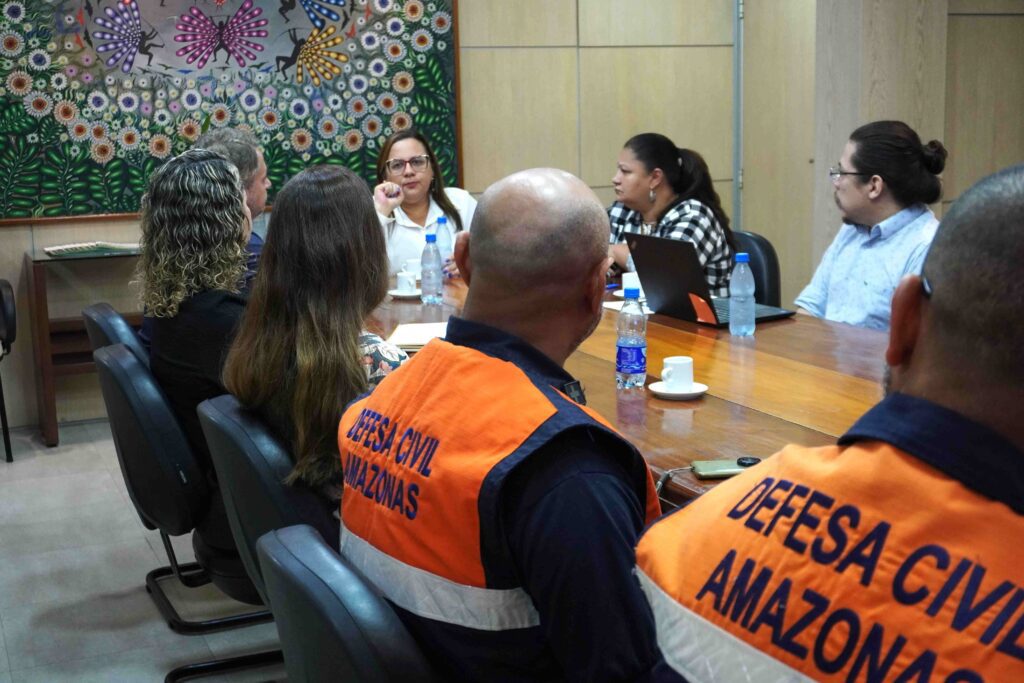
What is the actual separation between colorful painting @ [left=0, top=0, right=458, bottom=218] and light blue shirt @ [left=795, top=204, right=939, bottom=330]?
98.9 inches

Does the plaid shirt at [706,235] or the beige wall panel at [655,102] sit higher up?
the beige wall panel at [655,102]

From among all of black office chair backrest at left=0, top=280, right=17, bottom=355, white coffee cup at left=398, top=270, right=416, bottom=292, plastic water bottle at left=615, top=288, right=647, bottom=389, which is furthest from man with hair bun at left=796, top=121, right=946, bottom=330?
black office chair backrest at left=0, top=280, right=17, bottom=355

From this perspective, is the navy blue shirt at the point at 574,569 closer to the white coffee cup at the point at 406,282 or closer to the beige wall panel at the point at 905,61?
the white coffee cup at the point at 406,282

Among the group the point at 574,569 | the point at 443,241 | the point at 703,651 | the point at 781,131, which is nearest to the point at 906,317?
the point at 703,651

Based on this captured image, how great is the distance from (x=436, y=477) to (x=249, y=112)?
173 inches

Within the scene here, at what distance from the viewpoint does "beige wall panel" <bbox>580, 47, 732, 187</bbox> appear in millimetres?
6047

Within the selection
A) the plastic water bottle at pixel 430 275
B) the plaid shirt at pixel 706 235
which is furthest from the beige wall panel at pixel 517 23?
the plastic water bottle at pixel 430 275

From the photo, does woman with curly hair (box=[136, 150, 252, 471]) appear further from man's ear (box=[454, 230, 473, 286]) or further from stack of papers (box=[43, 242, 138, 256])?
stack of papers (box=[43, 242, 138, 256])

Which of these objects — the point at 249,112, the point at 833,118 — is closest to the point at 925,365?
the point at 833,118

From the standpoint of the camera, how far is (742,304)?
10.5 ft

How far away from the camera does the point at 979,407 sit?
2.94 feet

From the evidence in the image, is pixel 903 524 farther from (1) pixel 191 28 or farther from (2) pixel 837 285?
(1) pixel 191 28

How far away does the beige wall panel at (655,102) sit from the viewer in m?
6.05

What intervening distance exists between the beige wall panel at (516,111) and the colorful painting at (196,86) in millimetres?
139
